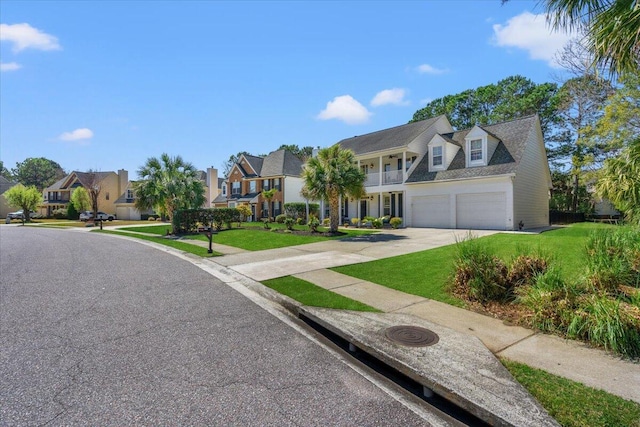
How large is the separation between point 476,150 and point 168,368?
21420 millimetres

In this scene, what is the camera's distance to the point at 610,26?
5055mm

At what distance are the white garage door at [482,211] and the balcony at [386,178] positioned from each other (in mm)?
4965

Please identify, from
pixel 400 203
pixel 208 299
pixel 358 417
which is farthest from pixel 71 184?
pixel 358 417

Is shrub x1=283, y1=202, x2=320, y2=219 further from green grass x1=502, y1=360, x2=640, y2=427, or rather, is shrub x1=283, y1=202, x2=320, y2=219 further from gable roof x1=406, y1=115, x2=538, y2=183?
green grass x1=502, y1=360, x2=640, y2=427

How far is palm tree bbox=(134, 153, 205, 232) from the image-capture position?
22.6 meters

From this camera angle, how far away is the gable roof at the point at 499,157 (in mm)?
18953

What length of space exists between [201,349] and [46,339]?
2.24 meters

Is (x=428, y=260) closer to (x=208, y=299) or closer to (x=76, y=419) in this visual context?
(x=208, y=299)

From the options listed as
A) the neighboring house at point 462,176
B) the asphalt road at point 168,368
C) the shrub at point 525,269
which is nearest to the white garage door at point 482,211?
the neighboring house at point 462,176

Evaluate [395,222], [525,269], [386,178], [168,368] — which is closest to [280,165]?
Result: [386,178]

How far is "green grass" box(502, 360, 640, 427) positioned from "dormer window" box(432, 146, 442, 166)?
20.5 m

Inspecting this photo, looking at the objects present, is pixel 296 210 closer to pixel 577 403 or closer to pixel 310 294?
pixel 310 294

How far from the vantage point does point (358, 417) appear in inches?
110

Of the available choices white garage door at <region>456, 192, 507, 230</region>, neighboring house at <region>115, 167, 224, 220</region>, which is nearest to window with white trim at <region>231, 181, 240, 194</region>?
neighboring house at <region>115, 167, 224, 220</region>
